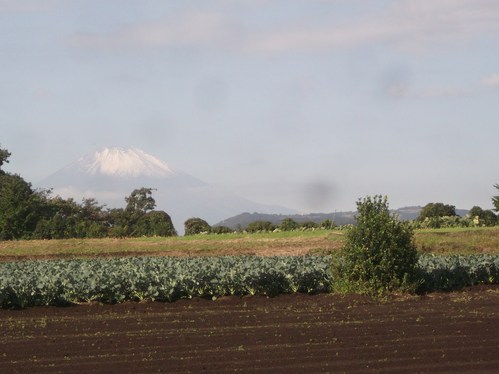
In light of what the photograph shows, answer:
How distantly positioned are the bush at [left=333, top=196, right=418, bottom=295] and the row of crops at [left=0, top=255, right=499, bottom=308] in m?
0.80

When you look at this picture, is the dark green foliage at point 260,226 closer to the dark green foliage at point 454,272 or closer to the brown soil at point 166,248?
the brown soil at point 166,248

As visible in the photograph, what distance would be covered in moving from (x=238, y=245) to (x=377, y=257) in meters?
15.5

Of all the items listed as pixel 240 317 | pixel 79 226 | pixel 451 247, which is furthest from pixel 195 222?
pixel 240 317

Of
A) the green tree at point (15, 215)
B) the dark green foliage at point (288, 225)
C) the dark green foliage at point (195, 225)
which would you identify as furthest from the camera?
the dark green foliage at point (195, 225)

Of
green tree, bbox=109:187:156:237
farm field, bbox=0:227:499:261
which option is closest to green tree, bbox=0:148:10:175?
green tree, bbox=109:187:156:237

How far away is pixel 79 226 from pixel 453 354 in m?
39.8

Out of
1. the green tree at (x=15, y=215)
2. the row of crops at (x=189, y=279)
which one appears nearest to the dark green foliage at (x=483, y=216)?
the row of crops at (x=189, y=279)

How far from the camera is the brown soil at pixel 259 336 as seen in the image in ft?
37.3

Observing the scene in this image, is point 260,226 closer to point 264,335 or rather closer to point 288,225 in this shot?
point 288,225

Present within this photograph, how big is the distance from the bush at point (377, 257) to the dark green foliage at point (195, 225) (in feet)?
116

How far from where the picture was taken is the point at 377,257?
19.2 m

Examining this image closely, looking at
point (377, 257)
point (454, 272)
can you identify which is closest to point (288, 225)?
point (454, 272)

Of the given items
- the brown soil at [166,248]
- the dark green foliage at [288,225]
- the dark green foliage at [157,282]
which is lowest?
the dark green foliage at [157,282]

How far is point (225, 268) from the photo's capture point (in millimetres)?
20391
